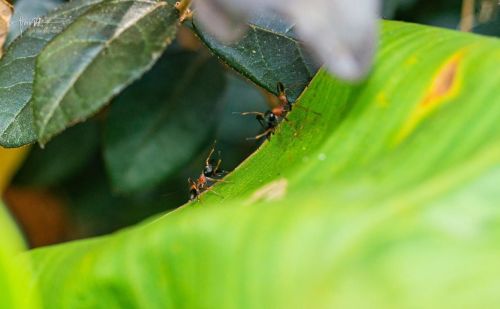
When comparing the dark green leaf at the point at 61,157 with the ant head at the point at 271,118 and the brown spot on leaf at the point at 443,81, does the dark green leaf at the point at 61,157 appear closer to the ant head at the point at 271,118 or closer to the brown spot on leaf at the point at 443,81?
the ant head at the point at 271,118

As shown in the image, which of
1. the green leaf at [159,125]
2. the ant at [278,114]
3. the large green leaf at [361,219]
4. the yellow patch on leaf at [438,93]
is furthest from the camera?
the green leaf at [159,125]

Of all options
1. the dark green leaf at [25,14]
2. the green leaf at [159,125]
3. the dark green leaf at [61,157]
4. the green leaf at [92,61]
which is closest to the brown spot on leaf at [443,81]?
the green leaf at [92,61]

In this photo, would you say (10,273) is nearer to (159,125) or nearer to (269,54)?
(269,54)

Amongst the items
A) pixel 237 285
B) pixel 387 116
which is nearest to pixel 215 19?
pixel 387 116

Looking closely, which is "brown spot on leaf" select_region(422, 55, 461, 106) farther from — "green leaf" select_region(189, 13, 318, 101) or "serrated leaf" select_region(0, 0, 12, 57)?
"serrated leaf" select_region(0, 0, 12, 57)

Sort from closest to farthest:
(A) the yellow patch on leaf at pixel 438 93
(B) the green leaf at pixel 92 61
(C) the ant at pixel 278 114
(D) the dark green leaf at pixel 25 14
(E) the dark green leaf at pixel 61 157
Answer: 1. (A) the yellow patch on leaf at pixel 438 93
2. (B) the green leaf at pixel 92 61
3. (C) the ant at pixel 278 114
4. (D) the dark green leaf at pixel 25 14
5. (E) the dark green leaf at pixel 61 157
